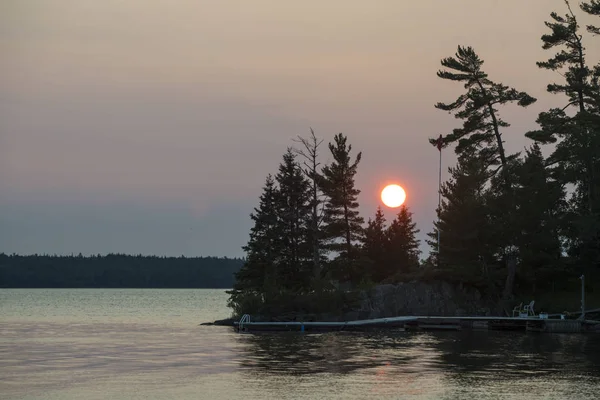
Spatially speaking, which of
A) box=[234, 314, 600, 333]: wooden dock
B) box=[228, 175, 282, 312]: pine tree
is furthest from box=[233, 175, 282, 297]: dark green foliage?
box=[234, 314, 600, 333]: wooden dock

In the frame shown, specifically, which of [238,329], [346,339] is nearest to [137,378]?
[346,339]

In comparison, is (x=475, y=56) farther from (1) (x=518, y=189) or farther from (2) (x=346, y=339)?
(2) (x=346, y=339)

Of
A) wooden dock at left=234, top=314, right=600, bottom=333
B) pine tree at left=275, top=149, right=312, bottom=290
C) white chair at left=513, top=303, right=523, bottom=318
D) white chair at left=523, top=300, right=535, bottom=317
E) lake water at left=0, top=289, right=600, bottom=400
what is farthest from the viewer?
pine tree at left=275, top=149, right=312, bottom=290

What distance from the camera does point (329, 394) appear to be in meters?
34.8

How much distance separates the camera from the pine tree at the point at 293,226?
8781 centimetres

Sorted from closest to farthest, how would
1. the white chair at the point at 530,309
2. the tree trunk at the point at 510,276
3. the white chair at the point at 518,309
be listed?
the white chair at the point at 530,309
the white chair at the point at 518,309
the tree trunk at the point at 510,276

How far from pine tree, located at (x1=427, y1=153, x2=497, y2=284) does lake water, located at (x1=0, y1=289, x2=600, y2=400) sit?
9.29 meters

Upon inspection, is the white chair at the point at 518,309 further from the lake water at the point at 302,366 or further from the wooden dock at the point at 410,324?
the lake water at the point at 302,366

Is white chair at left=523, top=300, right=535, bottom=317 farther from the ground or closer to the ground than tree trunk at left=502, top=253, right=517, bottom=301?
closer to the ground

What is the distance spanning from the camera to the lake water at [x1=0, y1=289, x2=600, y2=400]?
119 ft

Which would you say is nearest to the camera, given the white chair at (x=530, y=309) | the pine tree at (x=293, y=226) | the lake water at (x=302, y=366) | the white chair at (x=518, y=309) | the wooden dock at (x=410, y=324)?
the lake water at (x=302, y=366)

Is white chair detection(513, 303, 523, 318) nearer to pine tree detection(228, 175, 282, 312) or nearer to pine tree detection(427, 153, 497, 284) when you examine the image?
pine tree detection(427, 153, 497, 284)

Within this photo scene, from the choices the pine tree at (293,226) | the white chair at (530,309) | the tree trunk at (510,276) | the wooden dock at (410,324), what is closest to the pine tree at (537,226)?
the tree trunk at (510,276)

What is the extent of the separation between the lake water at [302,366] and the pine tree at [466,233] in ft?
30.5
